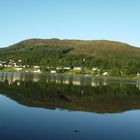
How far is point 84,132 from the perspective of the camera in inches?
1481

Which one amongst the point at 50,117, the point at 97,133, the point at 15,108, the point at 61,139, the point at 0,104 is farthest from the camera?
the point at 0,104

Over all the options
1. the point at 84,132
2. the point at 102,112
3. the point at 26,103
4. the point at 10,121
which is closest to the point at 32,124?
the point at 10,121

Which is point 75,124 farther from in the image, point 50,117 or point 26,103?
point 26,103

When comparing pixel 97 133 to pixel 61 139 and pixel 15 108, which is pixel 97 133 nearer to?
pixel 61 139

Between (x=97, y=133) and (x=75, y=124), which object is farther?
(x=75, y=124)

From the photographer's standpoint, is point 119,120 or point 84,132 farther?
point 119,120

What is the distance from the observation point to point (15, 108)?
178ft

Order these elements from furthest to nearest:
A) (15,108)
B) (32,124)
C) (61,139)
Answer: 1. (15,108)
2. (32,124)
3. (61,139)

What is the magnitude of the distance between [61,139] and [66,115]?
16.3m

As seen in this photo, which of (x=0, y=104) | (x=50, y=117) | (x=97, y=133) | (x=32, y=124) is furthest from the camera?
(x=0, y=104)

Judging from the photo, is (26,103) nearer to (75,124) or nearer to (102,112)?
(102,112)

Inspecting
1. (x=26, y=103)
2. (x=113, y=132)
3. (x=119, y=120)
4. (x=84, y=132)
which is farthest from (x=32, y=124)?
(x=26, y=103)

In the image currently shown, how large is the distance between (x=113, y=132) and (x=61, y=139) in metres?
8.11

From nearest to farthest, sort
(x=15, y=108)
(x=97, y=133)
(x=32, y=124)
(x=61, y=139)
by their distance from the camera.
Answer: (x=61, y=139), (x=97, y=133), (x=32, y=124), (x=15, y=108)
